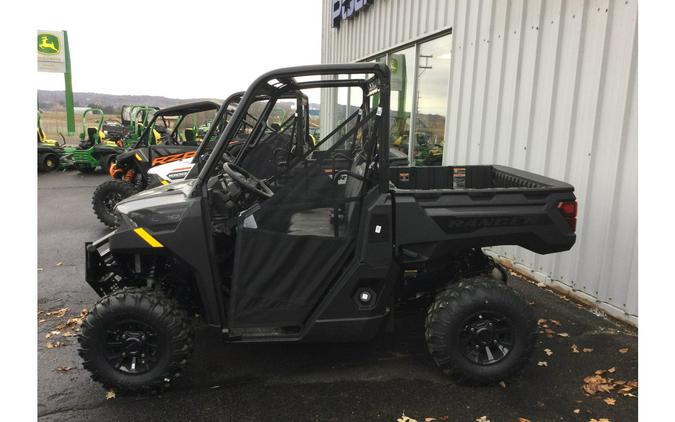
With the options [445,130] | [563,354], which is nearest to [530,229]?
[563,354]

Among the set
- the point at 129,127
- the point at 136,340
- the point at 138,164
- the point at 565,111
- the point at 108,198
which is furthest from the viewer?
the point at 129,127

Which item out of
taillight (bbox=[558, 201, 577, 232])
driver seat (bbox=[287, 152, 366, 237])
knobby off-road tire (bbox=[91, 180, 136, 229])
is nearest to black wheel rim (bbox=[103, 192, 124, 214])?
knobby off-road tire (bbox=[91, 180, 136, 229])

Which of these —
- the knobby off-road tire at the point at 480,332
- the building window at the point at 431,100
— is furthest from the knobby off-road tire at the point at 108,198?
the knobby off-road tire at the point at 480,332

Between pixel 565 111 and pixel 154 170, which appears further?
pixel 154 170

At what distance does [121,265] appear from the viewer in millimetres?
3287

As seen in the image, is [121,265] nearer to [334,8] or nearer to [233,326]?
[233,326]

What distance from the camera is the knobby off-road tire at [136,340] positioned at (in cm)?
299

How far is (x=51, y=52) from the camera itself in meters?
20.5

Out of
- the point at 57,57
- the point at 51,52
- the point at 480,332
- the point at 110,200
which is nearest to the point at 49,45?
the point at 51,52

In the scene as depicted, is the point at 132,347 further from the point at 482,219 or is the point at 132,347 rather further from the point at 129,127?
the point at 129,127

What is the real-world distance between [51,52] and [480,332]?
2305 cm

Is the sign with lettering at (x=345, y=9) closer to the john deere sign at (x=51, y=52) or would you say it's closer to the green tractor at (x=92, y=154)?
the green tractor at (x=92, y=154)

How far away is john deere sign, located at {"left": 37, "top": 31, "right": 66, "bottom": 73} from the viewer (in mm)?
20188

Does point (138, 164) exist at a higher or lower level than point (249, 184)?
lower
